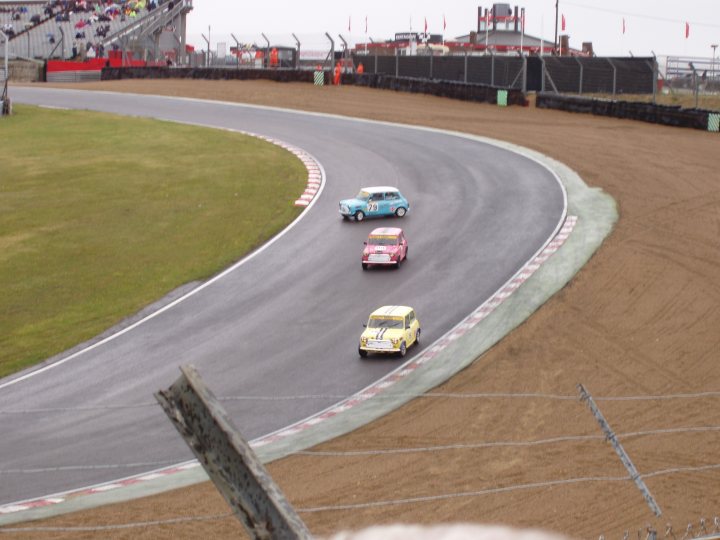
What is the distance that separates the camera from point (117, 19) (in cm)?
8450

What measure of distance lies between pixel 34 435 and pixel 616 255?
15.4m

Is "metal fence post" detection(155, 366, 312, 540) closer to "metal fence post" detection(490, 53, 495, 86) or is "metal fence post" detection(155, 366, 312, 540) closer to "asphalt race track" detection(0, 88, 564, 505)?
"asphalt race track" detection(0, 88, 564, 505)

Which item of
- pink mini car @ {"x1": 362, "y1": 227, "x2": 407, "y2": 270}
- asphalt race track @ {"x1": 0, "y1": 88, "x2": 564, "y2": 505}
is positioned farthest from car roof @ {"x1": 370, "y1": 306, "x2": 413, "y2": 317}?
pink mini car @ {"x1": 362, "y1": 227, "x2": 407, "y2": 270}

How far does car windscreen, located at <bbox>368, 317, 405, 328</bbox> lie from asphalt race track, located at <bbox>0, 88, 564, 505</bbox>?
0.74m

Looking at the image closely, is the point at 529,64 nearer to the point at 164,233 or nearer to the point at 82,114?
the point at 82,114

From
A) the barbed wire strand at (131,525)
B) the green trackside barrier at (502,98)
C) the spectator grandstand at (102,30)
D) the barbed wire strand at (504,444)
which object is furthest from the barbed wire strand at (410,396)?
the spectator grandstand at (102,30)

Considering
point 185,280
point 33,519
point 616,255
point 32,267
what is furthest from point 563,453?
point 32,267

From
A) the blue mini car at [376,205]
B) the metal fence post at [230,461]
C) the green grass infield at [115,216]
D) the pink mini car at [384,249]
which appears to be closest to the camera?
the metal fence post at [230,461]

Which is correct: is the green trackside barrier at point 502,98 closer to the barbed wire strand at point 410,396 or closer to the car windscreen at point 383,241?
the car windscreen at point 383,241

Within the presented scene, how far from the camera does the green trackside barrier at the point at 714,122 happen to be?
4447cm

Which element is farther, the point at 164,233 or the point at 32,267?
the point at 164,233

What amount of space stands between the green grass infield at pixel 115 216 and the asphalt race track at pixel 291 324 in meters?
1.46

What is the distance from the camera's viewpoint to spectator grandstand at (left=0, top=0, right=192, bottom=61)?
8094 centimetres

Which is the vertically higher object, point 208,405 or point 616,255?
point 208,405
